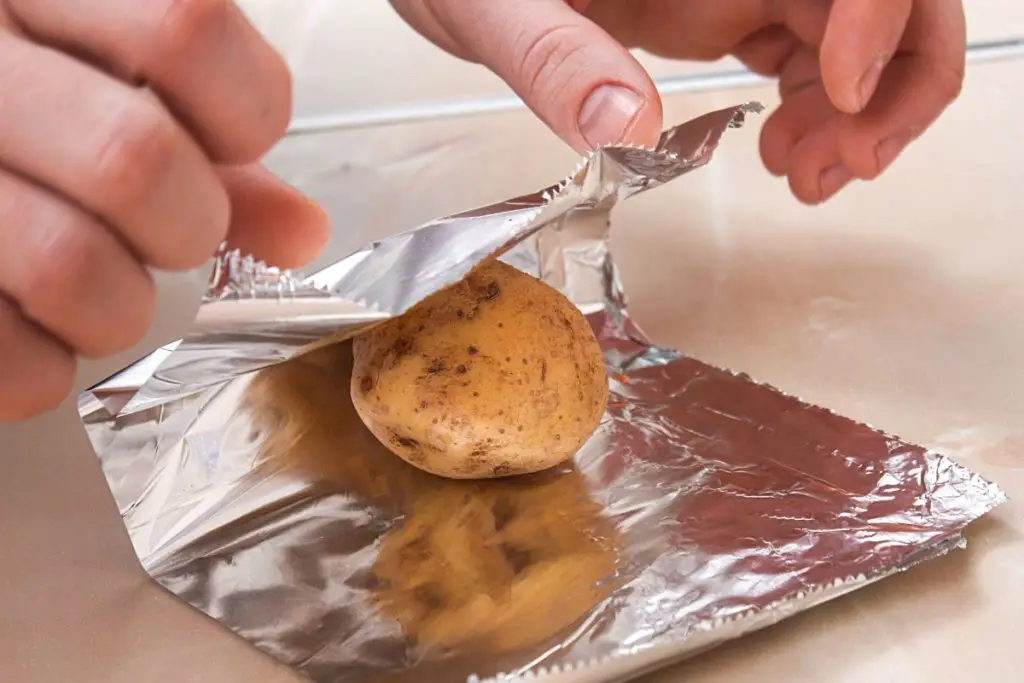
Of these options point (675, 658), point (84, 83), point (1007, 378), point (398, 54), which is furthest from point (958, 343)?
point (398, 54)

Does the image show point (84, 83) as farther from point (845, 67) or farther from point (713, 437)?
point (845, 67)

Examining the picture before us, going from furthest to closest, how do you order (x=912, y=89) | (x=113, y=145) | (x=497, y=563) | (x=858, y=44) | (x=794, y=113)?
(x=794, y=113)
(x=912, y=89)
(x=858, y=44)
(x=497, y=563)
(x=113, y=145)

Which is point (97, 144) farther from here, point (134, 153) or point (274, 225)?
point (274, 225)

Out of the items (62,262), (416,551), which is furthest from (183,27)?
(416,551)

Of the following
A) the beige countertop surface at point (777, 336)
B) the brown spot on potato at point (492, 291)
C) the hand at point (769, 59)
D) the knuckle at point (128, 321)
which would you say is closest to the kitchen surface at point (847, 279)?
the beige countertop surface at point (777, 336)

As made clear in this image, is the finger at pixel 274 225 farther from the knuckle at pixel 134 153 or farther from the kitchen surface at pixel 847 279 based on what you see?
the kitchen surface at pixel 847 279

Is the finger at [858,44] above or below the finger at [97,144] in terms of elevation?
above
